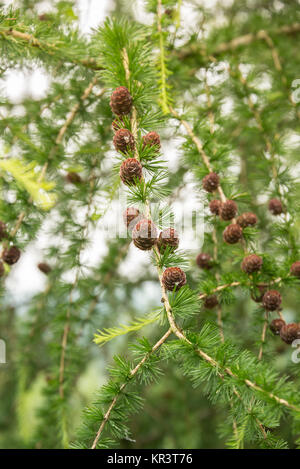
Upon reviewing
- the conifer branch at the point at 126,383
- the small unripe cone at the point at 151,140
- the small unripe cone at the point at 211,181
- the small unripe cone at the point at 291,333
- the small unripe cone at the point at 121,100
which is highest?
the small unripe cone at the point at 121,100

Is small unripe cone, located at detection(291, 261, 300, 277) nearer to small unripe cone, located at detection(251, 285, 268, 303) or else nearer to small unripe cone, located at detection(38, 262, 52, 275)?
small unripe cone, located at detection(251, 285, 268, 303)

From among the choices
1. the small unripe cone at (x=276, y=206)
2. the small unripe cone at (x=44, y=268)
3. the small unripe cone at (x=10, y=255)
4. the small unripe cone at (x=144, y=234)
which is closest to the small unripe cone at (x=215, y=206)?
the small unripe cone at (x=276, y=206)

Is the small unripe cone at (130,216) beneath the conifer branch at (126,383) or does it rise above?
above

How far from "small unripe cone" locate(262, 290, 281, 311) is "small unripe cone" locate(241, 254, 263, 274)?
0.05 metres

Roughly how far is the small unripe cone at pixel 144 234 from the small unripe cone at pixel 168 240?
4 cm

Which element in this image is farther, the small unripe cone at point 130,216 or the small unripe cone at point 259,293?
the small unripe cone at point 259,293

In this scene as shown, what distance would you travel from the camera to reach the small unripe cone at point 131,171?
0.52m

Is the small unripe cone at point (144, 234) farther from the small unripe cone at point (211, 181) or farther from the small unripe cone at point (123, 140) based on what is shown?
the small unripe cone at point (211, 181)

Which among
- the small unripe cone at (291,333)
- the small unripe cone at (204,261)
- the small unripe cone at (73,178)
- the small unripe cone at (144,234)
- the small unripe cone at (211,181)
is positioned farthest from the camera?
the small unripe cone at (73,178)

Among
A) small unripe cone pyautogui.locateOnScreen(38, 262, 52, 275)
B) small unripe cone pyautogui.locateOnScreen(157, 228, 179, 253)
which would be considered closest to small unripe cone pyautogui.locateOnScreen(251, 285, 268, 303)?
small unripe cone pyautogui.locateOnScreen(157, 228, 179, 253)

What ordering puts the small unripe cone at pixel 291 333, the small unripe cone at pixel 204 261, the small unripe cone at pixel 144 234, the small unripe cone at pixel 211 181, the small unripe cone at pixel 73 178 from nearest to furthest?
the small unripe cone at pixel 144 234, the small unripe cone at pixel 291 333, the small unripe cone at pixel 211 181, the small unripe cone at pixel 204 261, the small unripe cone at pixel 73 178
